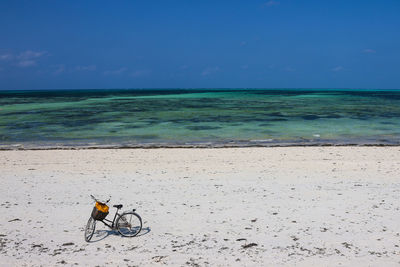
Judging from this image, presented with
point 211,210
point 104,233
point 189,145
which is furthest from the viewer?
point 189,145

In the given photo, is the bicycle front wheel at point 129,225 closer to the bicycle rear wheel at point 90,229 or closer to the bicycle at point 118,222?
the bicycle at point 118,222

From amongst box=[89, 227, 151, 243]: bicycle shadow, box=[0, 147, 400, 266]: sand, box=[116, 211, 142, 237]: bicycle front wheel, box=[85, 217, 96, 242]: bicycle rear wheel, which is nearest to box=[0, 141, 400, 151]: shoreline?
box=[0, 147, 400, 266]: sand

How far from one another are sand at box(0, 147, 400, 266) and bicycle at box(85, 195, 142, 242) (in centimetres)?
15

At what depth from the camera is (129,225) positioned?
653 centimetres

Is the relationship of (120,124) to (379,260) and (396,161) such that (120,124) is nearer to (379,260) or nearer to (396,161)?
(396,161)

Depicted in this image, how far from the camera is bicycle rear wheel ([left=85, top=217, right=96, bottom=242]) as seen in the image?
6.34m

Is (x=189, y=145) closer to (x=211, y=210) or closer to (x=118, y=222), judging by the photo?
(x=211, y=210)

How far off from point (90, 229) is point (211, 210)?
252 centimetres

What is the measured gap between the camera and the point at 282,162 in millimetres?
12898

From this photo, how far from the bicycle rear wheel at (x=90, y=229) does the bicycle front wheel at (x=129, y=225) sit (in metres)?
0.42

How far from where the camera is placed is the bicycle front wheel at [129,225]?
6.52 metres

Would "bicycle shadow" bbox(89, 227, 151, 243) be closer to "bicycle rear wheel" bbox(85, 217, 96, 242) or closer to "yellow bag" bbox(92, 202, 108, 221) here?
"bicycle rear wheel" bbox(85, 217, 96, 242)

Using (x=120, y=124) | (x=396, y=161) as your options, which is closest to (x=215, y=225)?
(x=396, y=161)

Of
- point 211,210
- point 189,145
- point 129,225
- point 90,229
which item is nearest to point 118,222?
point 129,225
